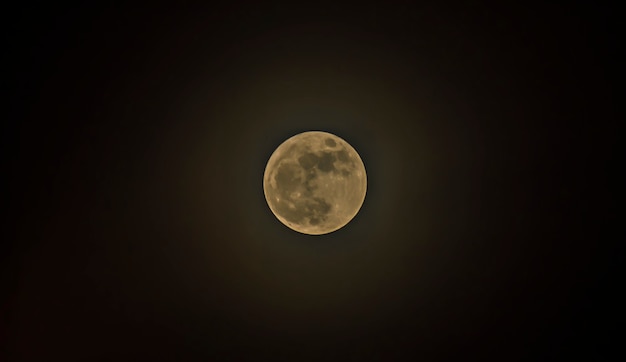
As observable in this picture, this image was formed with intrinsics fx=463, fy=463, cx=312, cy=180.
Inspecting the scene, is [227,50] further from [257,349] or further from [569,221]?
[569,221]

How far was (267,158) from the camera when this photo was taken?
2.70 meters

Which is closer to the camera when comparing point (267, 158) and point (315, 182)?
point (315, 182)

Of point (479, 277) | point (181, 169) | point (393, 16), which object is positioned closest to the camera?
point (393, 16)

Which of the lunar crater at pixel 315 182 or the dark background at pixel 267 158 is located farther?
the dark background at pixel 267 158

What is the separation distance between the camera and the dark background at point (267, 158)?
2.49 m

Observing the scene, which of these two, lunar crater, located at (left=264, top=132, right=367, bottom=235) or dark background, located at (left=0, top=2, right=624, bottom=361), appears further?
dark background, located at (left=0, top=2, right=624, bottom=361)

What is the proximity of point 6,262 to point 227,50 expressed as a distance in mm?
1802

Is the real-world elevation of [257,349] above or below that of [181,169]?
below

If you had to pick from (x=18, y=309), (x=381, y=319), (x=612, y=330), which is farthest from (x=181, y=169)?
(x=612, y=330)

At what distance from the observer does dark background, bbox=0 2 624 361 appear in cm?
249

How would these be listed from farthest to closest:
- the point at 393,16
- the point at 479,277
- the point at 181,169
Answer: the point at 479,277 → the point at 181,169 → the point at 393,16

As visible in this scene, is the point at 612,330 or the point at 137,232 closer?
the point at 137,232

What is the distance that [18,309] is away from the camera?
2793mm

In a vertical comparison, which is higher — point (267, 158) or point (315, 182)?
point (267, 158)
